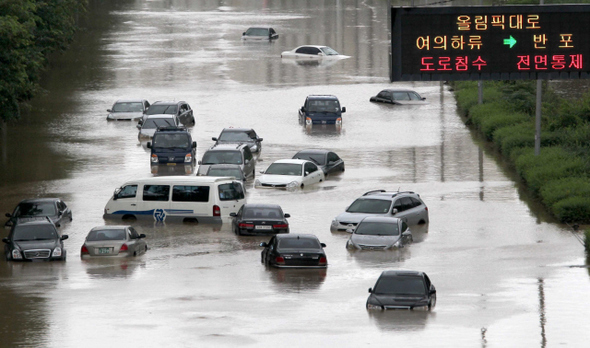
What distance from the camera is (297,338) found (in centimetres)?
2708

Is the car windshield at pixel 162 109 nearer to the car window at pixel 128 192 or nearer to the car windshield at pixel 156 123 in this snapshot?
the car windshield at pixel 156 123

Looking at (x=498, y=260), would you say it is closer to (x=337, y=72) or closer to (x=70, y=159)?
(x=70, y=159)

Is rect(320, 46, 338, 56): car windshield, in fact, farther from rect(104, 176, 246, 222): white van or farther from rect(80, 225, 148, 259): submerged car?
rect(80, 225, 148, 259): submerged car

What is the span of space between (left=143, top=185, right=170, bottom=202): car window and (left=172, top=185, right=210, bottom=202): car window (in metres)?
0.31

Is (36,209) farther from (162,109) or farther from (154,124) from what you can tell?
(162,109)

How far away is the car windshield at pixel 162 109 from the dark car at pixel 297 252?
33.8 meters

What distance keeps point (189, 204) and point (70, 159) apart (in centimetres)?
1693

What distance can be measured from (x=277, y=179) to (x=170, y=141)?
815cm

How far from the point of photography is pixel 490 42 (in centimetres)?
3222

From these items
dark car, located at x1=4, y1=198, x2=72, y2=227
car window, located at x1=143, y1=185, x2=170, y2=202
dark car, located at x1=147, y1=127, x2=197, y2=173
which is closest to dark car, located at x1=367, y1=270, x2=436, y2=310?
car window, located at x1=143, y1=185, x2=170, y2=202

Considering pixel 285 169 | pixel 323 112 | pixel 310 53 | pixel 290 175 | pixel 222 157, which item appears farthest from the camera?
pixel 310 53

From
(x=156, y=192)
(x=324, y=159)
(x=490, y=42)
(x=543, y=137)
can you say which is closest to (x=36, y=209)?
(x=156, y=192)

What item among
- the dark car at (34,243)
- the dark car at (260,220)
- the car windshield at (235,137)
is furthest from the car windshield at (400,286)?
the car windshield at (235,137)

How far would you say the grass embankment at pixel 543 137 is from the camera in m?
46.7
